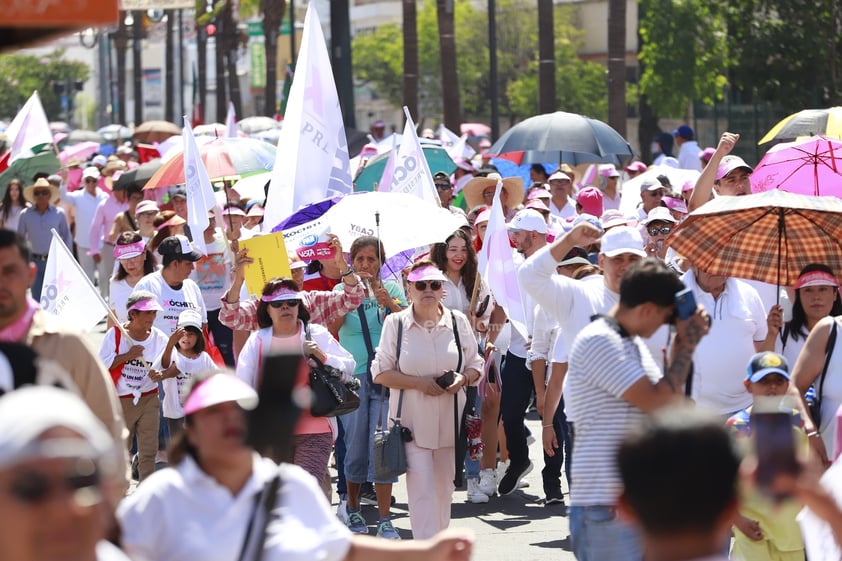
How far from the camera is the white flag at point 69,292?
1011cm

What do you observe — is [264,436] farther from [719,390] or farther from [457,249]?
[457,249]

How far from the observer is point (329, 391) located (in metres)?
8.88

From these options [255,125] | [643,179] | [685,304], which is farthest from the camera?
[255,125]

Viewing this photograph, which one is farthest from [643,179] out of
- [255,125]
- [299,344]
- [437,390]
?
[255,125]

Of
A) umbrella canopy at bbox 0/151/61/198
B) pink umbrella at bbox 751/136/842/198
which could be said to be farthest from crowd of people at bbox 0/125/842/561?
umbrella canopy at bbox 0/151/61/198

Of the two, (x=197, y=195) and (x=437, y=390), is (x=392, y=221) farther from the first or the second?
(x=197, y=195)

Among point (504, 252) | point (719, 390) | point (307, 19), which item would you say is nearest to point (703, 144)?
point (307, 19)

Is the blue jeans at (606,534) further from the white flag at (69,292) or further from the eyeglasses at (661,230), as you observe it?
the eyeglasses at (661,230)

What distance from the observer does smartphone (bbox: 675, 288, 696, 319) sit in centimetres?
564

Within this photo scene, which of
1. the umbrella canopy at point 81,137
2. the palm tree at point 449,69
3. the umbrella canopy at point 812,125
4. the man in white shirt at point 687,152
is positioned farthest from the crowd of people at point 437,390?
the umbrella canopy at point 81,137

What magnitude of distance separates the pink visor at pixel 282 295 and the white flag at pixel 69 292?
145 cm

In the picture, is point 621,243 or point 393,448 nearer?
point 621,243

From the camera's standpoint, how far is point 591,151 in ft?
54.3

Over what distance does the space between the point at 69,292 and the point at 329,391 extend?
7.39 ft
